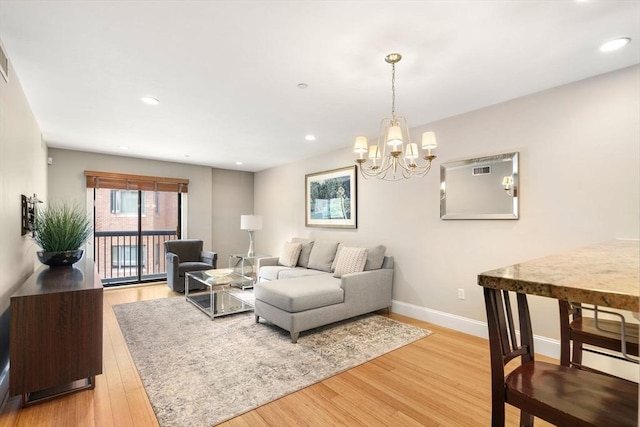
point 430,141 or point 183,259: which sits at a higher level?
Result: point 430,141

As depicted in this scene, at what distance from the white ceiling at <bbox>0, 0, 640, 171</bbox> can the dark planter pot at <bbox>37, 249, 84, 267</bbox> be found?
1518mm

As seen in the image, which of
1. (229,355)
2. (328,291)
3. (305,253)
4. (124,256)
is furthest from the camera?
(124,256)

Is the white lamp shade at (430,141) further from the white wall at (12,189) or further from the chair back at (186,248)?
the chair back at (186,248)

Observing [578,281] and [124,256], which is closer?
[578,281]

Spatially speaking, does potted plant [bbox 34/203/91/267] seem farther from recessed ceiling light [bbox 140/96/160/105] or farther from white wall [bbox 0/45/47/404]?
recessed ceiling light [bbox 140/96/160/105]

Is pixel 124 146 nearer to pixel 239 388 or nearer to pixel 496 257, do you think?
pixel 239 388

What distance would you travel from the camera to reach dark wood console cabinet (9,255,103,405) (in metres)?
1.96

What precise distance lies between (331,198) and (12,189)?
149 inches

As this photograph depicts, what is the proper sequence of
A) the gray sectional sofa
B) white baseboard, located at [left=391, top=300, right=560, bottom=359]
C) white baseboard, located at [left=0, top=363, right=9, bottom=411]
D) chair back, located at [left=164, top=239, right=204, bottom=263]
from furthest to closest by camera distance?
chair back, located at [left=164, top=239, right=204, bottom=263] → the gray sectional sofa → white baseboard, located at [left=391, top=300, right=560, bottom=359] → white baseboard, located at [left=0, top=363, right=9, bottom=411]

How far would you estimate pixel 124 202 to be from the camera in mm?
5863

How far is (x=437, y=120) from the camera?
145 inches

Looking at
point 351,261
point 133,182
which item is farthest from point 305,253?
point 133,182

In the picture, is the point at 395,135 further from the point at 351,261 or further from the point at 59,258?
the point at 59,258

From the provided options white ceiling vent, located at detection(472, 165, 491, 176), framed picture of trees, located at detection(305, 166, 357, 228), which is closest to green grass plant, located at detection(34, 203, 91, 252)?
framed picture of trees, located at detection(305, 166, 357, 228)
